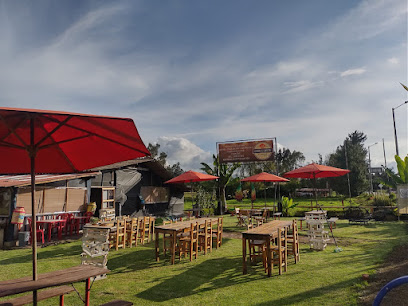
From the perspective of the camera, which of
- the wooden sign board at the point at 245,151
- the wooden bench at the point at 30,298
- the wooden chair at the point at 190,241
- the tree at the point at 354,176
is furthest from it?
the tree at the point at 354,176

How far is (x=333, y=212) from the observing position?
1905cm

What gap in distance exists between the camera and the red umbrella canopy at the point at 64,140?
10.5 ft

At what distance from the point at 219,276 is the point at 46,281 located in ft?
13.8

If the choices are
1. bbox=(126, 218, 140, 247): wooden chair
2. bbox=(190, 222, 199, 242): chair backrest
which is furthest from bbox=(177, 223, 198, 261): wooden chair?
bbox=(126, 218, 140, 247): wooden chair

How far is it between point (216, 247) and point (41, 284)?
23.7 feet

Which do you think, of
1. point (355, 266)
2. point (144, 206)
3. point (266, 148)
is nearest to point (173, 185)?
point (144, 206)

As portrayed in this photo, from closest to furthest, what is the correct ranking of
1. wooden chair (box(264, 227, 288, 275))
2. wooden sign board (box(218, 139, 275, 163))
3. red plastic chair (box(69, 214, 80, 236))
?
1. wooden chair (box(264, 227, 288, 275))
2. red plastic chair (box(69, 214, 80, 236))
3. wooden sign board (box(218, 139, 275, 163))

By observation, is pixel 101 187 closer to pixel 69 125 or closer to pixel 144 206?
pixel 144 206

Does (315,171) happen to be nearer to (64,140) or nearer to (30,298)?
(64,140)

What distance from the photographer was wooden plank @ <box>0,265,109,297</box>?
3.23 meters

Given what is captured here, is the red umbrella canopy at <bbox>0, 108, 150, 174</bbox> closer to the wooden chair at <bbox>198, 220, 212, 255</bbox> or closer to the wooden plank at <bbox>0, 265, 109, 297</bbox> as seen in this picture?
the wooden plank at <bbox>0, 265, 109, 297</bbox>

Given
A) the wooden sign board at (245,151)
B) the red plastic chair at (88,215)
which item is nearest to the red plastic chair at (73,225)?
the red plastic chair at (88,215)

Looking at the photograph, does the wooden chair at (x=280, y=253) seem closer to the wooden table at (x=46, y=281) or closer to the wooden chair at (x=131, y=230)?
the wooden table at (x=46, y=281)

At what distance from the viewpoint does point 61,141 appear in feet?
12.2
